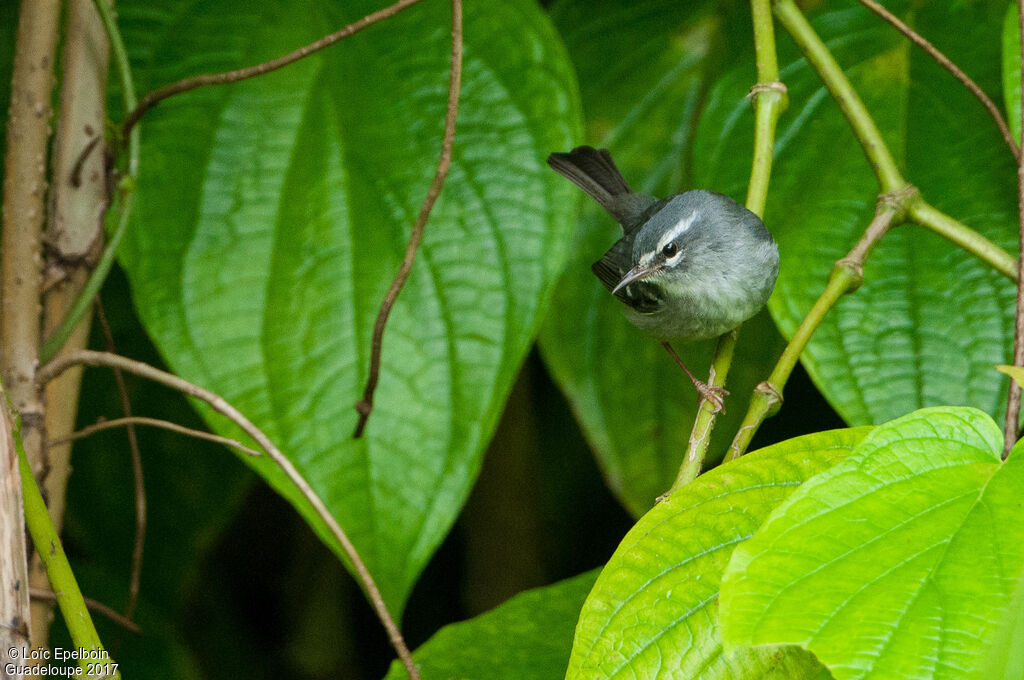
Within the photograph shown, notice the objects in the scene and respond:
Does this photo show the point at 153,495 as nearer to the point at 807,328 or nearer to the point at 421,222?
the point at 421,222

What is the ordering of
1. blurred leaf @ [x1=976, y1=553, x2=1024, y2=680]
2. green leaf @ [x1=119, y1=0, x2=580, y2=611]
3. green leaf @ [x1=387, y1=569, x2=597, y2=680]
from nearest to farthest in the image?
blurred leaf @ [x1=976, y1=553, x2=1024, y2=680], green leaf @ [x1=387, y1=569, x2=597, y2=680], green leaf @ [x1=119, y1=0, x2=580, y2=611]

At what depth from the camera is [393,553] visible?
53.6 inches

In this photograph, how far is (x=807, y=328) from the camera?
106 centimetres

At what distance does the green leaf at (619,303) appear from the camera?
6.01 feet

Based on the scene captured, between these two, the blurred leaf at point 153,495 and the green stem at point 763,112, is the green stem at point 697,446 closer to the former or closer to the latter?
the green stem at point 763,112

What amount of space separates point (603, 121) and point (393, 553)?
1.14 meters

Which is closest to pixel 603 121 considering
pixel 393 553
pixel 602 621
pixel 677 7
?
pixel 677 7

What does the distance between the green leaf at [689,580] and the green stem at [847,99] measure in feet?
1.47

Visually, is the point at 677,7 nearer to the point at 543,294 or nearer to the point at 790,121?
the point at 790,121

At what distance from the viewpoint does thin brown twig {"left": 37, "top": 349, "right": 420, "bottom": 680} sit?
103 cm

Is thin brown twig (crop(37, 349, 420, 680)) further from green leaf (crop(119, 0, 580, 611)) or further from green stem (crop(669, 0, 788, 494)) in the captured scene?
green stem (crop(669, 0, 788, 494))

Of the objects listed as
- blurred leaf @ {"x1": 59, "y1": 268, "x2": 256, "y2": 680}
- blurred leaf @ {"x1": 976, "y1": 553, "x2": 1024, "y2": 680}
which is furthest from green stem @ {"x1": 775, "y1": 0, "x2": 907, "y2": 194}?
blurred leaf @ {"x1": 59, "y1": 268, "x2": 256, "y2": 680}

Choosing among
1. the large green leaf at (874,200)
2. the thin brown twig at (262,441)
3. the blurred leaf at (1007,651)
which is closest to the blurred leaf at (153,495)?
the thin brown twig at (262,441)

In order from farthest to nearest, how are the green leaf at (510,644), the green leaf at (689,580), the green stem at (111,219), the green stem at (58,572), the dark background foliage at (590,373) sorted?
the dark background foliage at (590,373) < the green stem at (111,219) < the green leaf at (510,644) < the green stem at (58,572) < the green leaf at (689,580)
